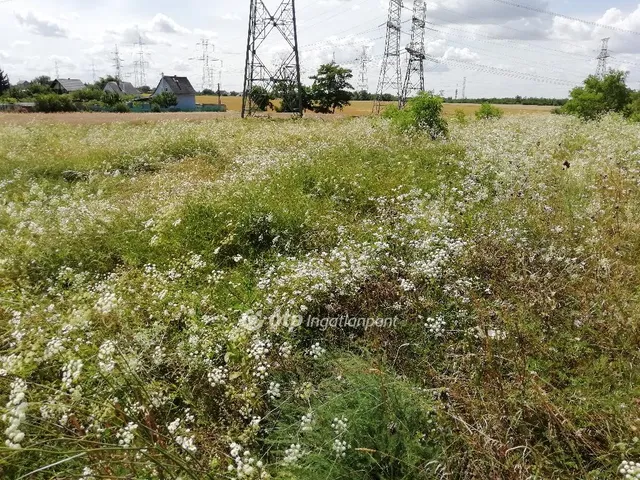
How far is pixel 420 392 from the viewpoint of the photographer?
8.72 feet

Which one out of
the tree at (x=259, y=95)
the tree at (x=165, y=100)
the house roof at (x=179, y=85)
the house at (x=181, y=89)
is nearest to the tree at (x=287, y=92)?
the tree at (x=259, y=95)

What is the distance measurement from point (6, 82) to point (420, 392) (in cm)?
9611

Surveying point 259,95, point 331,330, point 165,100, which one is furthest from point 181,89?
point 331,330

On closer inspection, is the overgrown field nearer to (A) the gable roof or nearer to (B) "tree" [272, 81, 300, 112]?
(B) "tree" [272, 81, 300, 112]

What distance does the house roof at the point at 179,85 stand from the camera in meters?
71.6

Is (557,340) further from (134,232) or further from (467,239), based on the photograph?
(134,232)

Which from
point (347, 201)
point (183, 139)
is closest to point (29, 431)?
point (347, 201)

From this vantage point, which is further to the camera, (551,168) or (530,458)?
(551,168)

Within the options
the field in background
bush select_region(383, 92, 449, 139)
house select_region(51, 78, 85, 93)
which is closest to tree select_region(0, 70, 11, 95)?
house select_region(51, 78, 85, 93)

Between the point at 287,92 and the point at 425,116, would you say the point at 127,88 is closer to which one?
the point at 287,92

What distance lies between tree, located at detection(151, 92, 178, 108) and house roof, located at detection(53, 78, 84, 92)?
22.5 m

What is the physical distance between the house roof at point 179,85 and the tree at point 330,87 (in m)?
33.8

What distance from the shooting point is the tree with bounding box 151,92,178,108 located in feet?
207

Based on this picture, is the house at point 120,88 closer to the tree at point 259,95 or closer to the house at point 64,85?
the house at point 64,85
